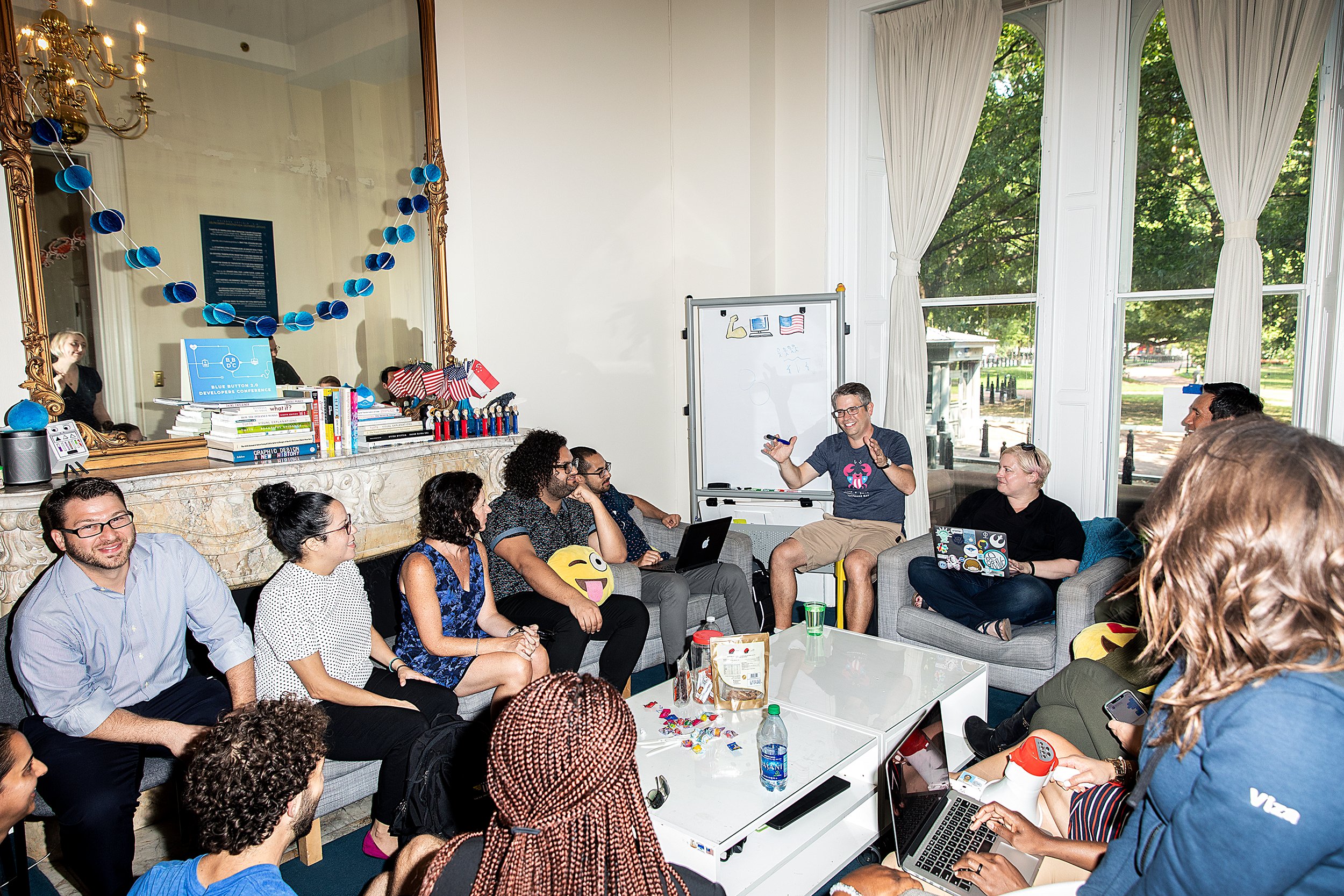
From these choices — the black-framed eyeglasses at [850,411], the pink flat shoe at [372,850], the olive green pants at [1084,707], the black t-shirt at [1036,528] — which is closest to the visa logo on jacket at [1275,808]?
the olive green pants at [1084,707]

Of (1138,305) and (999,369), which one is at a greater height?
(1138,305)

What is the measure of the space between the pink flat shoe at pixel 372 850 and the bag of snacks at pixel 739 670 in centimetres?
110

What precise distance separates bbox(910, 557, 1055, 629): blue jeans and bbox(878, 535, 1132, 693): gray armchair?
1.8 inches

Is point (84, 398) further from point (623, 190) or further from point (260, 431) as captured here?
point (623, 190)

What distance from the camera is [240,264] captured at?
3.34 m

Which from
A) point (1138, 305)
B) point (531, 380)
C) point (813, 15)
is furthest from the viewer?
point (813, 15)

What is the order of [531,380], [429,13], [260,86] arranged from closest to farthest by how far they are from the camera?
[260,86] → [429,13] → [531,380]

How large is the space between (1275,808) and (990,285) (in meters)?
4.01

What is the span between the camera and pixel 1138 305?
4.14 meters

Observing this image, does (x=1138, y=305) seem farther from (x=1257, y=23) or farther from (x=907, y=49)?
(x=907, y=49)

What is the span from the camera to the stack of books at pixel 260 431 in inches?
122

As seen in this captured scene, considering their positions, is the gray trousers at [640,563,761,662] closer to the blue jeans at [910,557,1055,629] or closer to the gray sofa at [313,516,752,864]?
the gray sofa at [313,516,752,864]

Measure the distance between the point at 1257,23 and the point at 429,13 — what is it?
12.3ft

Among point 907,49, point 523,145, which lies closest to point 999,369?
point 907,49
